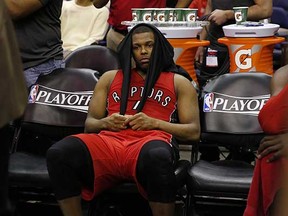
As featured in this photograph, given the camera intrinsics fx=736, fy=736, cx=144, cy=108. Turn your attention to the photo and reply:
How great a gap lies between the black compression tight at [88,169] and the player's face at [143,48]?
0.69 metres

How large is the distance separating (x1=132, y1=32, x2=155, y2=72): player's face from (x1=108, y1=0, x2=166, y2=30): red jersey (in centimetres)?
175

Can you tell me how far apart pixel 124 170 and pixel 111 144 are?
0.23 metres

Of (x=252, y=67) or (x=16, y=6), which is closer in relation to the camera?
(x=16, y=6)

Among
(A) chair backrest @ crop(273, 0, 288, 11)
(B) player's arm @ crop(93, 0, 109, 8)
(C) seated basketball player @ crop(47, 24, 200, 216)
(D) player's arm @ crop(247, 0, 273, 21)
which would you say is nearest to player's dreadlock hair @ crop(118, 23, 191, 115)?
(C) seated basketball player @ crop(47, 24, 200, 216)

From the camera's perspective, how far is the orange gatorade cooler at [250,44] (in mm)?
6273

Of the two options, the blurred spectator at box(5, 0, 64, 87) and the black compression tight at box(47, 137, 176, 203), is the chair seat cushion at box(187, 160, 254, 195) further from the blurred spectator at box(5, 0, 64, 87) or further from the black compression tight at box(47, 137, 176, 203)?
the blurred spectator at box(5, 0, 64, 87)

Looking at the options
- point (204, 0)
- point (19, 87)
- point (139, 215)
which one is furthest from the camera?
point (204, 0)

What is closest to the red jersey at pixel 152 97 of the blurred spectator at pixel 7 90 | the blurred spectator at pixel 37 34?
the blurred spectator at pixel 37 34

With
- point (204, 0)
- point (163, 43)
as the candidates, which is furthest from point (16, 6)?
point (204, 0)

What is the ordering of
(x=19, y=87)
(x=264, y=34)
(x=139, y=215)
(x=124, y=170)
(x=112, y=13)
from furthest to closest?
(x=112, y=13)
(x=264, y=34)
(x=139, y=215)
(x=124, y=170)
(x=19, y=87)

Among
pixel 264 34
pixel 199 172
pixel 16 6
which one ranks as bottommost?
pixel 199 172

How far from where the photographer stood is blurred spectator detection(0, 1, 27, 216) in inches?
102

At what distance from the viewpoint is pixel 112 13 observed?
273 inches

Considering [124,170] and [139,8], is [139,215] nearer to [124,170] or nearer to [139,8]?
[124,170]
